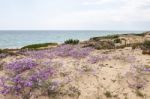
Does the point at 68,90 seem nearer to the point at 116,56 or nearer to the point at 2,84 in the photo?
the point at 2,84

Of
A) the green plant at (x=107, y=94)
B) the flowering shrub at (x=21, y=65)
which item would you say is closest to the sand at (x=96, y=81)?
the green plant at (x=107, y=94)

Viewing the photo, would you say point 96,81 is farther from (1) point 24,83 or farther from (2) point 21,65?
(2) point 21,65

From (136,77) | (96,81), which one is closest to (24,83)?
(96,81)

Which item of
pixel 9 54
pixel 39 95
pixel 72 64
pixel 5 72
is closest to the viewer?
pixel 39 95

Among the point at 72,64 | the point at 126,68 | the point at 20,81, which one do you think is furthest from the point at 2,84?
the point at 126,68

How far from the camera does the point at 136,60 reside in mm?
11281

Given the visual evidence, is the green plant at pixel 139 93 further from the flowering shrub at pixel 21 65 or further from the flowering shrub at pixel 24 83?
the flowering shrub at pixel 21 65

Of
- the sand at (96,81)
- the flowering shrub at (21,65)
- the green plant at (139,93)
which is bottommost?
the green plant at (139,93)

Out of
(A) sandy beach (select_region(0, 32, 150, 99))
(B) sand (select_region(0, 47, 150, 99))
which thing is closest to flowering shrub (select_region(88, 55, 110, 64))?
(A) sandy beach (select_region(0, 32, 150, 99))

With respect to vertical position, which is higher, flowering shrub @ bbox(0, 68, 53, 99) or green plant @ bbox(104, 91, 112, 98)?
flowering shrub @ bbox(0, 68, 53, 99)

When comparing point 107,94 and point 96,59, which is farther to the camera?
point 96,59

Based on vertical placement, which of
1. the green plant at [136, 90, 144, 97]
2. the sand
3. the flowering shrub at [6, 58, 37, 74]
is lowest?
the green plant at [136, 90, 144, 97]

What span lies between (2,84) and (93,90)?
2953mm

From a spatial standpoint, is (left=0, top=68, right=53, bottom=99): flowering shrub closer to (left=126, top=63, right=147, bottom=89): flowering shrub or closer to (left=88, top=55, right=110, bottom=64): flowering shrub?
(left=88, top=55, right=110, bottom=64): flowering shrub
